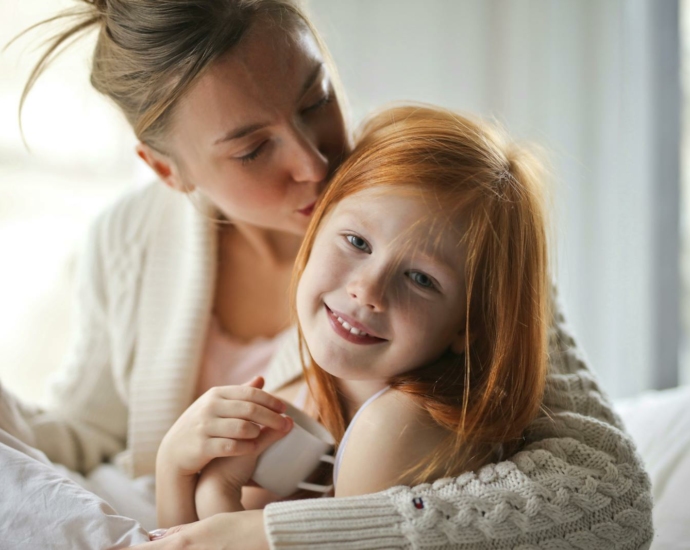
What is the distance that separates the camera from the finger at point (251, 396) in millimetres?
948

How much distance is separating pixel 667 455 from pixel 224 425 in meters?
0.81

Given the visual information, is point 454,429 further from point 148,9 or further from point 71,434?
point 71,434

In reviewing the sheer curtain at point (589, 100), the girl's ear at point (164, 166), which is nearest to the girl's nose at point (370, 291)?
the girl's ear at point (164, 166)

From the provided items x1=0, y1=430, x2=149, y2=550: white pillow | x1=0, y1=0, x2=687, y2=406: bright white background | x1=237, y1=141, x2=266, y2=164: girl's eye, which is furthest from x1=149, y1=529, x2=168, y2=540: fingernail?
x1=0, y1=0, x2=687, y2=406: bright white background

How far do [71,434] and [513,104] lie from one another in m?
1.84

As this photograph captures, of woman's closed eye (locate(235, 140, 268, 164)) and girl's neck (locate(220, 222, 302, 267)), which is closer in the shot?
woman's closed eye (locate(235, 140, 268, 164))

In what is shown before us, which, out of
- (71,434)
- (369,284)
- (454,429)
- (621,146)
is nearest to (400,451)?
(454,429)

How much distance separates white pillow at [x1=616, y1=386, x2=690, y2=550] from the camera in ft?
3.76

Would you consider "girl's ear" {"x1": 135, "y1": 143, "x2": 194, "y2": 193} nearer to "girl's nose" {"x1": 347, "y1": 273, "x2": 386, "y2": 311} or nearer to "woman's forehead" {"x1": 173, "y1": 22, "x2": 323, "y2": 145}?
"woman's forehead" {"x1": 173, "y1": 22, "x2": 323, "y2": 145}

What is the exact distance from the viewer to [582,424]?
0.96 m

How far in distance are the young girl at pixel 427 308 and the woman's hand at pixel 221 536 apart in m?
0.11

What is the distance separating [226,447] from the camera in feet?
3.07

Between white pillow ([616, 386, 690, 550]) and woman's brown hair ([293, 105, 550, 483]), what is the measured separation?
1.22ft

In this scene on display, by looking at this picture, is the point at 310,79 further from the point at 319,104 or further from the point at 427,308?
the point at 427,308
